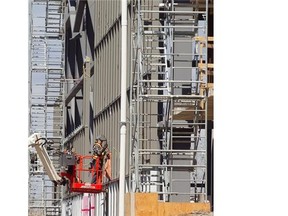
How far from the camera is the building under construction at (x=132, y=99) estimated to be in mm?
24578

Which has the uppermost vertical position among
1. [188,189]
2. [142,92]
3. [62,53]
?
[62,53]

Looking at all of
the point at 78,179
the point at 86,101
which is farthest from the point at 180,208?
the point at 86,101

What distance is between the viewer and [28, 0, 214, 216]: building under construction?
2458cm

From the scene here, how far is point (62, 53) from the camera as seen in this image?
70125 mm

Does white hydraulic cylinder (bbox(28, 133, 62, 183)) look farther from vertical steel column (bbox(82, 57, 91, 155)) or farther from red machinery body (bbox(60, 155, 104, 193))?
vertical steel column (bbox(82, 57, 91, 155))

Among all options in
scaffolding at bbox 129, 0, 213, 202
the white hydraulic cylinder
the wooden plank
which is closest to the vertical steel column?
scaffolding at bbox 129, 0, 213, 202

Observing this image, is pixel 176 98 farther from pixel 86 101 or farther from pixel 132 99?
pixel 86 101

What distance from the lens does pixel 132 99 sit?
26.5 metres

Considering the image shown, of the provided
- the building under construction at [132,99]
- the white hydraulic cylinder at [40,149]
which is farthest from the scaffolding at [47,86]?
the white hydraulic cylinder at [40,149]

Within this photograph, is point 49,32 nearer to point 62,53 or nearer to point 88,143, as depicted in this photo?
point 62,53
